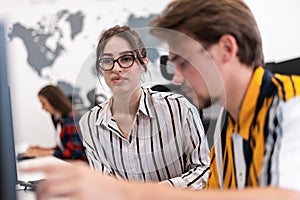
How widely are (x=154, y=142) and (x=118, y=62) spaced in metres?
0.22

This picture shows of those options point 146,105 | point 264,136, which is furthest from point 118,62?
point 264,136

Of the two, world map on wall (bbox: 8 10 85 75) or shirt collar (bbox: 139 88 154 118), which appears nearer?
shirt collar (bbox: 139 88 154 118)

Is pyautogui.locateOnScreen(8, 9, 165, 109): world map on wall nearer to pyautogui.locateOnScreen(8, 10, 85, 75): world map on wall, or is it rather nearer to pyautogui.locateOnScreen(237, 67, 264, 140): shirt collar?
pyautogui.locateOnScreen(8, 10, 85, 75): world map on wall

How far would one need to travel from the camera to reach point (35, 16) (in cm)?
302

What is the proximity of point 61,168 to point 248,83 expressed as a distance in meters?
0.37

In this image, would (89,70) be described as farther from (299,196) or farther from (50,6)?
(50,6)

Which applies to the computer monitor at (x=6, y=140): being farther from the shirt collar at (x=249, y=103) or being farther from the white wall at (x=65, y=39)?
the white wall at (x=65, y=39)

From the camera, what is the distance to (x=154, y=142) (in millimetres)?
957

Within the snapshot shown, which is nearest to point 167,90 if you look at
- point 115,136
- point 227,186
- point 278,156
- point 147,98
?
point 147,98

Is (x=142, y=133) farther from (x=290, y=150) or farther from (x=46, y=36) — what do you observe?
(x=46, y=36)

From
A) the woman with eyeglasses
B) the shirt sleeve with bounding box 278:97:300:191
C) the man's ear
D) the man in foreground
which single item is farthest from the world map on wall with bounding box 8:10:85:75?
the shirt sleeve with bounding box 278:97:300:191

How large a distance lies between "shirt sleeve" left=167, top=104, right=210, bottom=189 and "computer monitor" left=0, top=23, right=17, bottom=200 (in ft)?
1.68

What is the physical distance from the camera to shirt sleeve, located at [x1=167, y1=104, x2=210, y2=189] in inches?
36.7

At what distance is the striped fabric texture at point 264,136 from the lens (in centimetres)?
56
